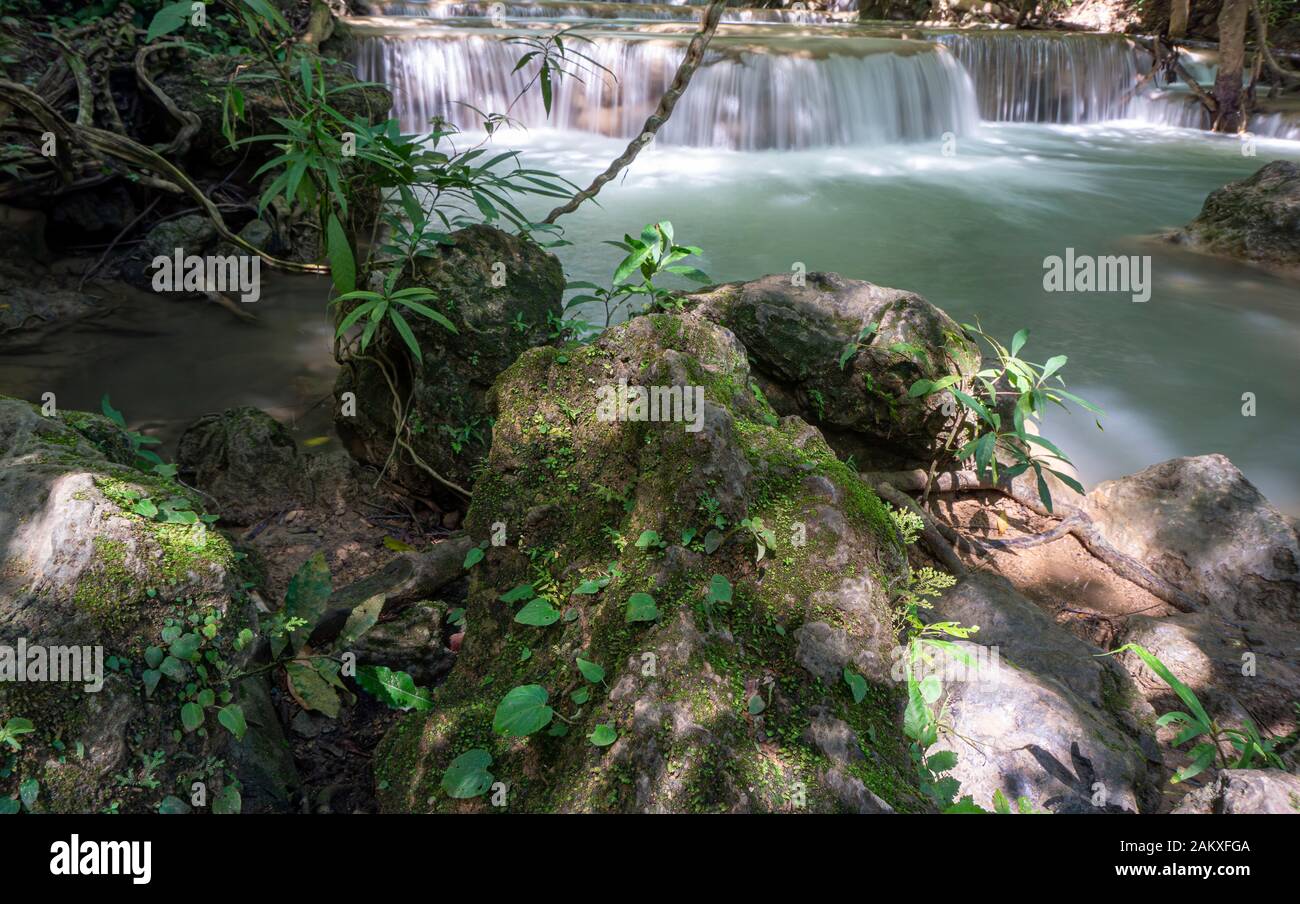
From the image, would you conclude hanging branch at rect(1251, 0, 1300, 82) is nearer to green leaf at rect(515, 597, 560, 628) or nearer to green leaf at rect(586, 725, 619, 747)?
green leaf at rect(515, 597, 560, 628)

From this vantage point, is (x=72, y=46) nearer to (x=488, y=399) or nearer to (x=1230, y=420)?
(x=488, y=399)

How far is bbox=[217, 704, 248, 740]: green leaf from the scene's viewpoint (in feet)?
5.65

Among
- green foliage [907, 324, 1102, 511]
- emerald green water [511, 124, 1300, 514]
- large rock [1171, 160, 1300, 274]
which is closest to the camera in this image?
green foliage [907, 324, 1102, 511]

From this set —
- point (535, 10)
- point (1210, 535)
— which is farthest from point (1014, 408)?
point (535, 10)

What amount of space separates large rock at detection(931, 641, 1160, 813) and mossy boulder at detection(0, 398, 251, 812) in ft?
5.75

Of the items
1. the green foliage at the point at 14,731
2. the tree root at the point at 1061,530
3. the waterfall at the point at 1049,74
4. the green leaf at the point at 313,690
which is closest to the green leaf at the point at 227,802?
the green leaf at the point at 313,690

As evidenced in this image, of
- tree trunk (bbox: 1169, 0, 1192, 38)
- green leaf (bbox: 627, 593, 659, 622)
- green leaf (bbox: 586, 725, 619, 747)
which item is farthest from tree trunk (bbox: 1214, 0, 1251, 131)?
green leaf (bbox: 586, 725, 619, 747)

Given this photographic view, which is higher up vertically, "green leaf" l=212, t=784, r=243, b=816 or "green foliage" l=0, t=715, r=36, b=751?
"green foliage" l=0, t=715, r=36, b=751

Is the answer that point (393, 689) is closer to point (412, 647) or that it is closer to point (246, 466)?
point (412, 647)

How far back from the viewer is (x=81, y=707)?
1.66m

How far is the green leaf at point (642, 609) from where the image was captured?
5.76 feet

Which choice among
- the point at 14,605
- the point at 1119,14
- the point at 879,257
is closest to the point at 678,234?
the point at 879,257
